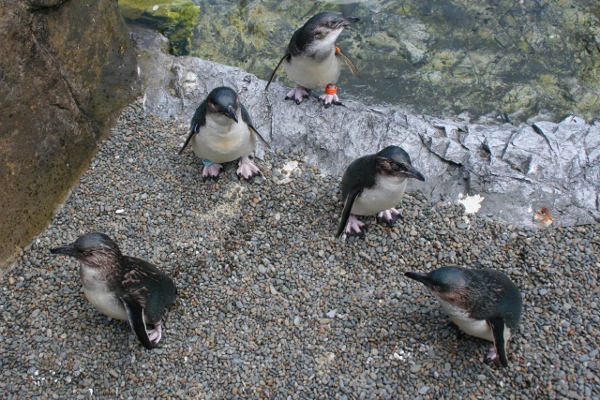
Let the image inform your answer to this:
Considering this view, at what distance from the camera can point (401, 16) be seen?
23.0 ft

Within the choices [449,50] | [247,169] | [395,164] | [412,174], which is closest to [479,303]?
[412,174]

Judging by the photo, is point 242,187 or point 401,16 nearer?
point 242,187

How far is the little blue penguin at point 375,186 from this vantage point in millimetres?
4488

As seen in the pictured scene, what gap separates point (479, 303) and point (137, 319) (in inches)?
87.7

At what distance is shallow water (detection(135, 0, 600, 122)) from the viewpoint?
6121 mm

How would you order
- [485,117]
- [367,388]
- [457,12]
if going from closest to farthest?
[367,388]
[485,117]
[457,12]

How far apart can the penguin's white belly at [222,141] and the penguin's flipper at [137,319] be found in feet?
5.08

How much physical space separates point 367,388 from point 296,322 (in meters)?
0.70

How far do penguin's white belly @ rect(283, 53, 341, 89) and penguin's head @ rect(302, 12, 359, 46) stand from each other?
20cm

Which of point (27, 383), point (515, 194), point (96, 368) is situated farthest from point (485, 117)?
point (27, 383)

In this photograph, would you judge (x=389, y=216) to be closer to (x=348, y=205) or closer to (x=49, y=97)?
(x=348, y=205)

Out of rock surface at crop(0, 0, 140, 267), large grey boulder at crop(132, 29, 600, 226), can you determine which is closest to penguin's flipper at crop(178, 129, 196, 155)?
large grey boulder at crop(132, 29, 600, 226)

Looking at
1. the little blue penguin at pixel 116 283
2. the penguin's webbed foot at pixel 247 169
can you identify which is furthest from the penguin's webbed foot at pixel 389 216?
the little blue penguin at pixel 116 283

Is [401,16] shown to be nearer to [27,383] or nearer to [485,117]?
[485,117]
